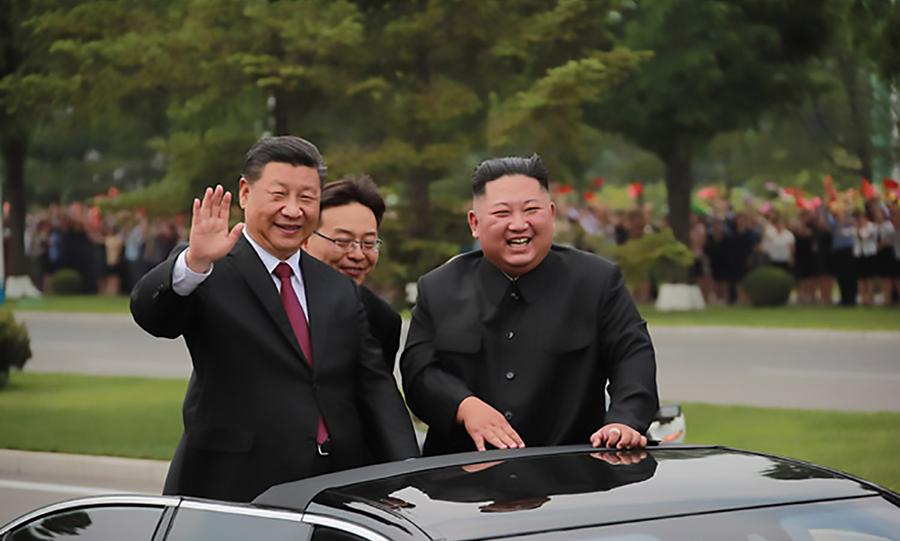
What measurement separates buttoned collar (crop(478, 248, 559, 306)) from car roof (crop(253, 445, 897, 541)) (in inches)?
34.5

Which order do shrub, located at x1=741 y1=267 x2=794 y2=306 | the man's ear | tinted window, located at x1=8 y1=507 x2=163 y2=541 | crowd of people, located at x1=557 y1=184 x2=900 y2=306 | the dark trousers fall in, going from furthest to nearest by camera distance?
shrub, located at x1=741 y1=267 x2=794 y2=306 < the dark trousers < crowd of people, located at x1=557 y1=184 x2=900 y2=306 < the man's ear < tinted window, located at x1=8 y1=507 x2=163 y2=541

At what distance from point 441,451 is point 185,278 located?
873 millimetres

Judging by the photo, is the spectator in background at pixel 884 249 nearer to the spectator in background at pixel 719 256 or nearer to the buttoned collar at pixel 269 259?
the spectator in background at pixel 719 256

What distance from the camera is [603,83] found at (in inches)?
460

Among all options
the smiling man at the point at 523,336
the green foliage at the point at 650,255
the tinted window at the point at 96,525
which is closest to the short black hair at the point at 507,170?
the smiling man at the point at 523,336

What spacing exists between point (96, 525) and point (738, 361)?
644 inches

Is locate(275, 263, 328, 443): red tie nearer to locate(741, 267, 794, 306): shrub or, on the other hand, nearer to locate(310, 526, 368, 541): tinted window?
locate(310, 526, 368, 541): tinted window

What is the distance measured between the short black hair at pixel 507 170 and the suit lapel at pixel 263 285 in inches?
23.8

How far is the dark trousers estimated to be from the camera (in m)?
26.4

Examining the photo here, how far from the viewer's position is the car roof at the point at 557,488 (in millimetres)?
2650

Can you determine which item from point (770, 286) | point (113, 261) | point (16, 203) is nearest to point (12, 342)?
point (770, 286)

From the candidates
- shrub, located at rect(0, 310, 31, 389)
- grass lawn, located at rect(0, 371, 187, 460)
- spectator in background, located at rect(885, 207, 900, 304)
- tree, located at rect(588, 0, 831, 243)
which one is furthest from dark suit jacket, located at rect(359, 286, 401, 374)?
spectator in background, located at rect(885, 207, 900, 304)

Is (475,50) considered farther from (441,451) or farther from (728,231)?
(728,231)

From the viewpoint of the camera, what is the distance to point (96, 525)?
3.33m
